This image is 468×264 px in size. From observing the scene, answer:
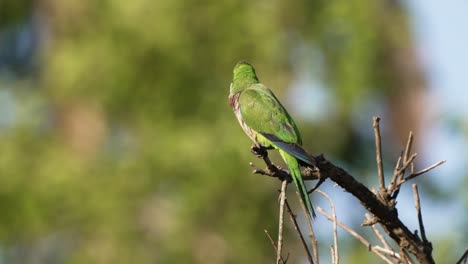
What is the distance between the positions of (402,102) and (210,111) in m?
4.64

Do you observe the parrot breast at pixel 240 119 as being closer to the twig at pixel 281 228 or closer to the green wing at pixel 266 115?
the green wing at pixel 266 115

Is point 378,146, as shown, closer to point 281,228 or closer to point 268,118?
point 281,228

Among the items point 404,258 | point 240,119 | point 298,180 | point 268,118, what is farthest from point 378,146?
point 240,119

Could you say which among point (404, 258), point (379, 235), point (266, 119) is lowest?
point (404, 258)

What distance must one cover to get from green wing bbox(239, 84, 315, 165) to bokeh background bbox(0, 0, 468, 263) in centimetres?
803

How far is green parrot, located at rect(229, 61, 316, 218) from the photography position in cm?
502

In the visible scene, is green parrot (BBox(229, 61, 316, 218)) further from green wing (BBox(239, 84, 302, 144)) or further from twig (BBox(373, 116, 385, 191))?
twig (BBox(373, 116, 385, 191))

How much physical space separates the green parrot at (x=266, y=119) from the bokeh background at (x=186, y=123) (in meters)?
7.71

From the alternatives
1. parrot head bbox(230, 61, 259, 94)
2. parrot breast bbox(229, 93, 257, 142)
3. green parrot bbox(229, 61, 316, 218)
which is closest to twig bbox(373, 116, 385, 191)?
green parrot bbox(229, 61, 316, 218)

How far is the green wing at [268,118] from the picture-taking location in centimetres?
539

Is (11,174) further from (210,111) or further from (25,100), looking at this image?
(210,111)

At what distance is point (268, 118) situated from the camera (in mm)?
5699

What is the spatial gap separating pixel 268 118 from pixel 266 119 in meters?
0.01

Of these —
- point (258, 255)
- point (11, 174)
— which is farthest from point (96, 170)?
point (258, 255)
